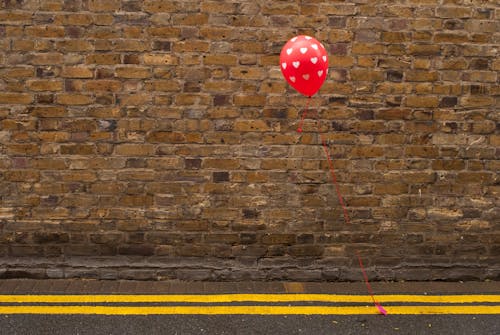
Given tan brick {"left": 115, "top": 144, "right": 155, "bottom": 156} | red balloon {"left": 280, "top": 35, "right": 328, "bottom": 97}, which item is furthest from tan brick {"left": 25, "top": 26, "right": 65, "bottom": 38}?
red balloon {"left": 280, "top": 35, "right": 328, "bottom": 97}

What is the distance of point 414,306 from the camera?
3816mm

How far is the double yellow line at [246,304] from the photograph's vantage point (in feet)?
11.9

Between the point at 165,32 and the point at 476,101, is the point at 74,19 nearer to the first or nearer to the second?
the point at 165,32

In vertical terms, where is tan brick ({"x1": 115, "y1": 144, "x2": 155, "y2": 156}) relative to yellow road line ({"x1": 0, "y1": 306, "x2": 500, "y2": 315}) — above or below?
above

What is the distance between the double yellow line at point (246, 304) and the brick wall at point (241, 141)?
0.36 meters

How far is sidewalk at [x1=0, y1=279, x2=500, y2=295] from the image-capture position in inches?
156

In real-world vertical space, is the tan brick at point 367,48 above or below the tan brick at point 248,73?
above

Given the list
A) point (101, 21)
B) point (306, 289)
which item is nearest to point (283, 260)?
point (306, 289)

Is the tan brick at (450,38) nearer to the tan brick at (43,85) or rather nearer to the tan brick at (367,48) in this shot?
the tan brick at (367,48)

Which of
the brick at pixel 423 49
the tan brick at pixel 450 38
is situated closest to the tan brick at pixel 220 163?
the brick at pixel 423 49

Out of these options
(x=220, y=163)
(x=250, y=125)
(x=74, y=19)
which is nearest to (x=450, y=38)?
(x=250, y=125)

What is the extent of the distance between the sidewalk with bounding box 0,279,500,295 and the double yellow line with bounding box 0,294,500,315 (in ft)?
0.29

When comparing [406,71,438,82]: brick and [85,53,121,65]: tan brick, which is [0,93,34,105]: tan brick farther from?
[406,71,438,82]: brick

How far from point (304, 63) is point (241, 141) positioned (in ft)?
3.28
